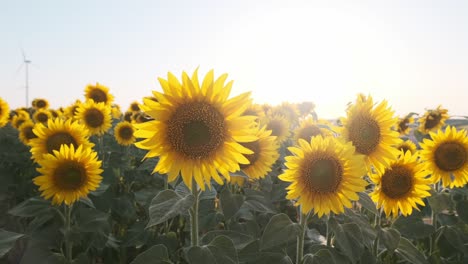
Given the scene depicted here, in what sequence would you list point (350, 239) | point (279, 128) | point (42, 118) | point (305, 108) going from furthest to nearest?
point (42, 118)
point (305, 108)
point (279, 128)
point (350, 239)

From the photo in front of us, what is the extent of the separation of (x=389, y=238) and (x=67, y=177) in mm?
3072

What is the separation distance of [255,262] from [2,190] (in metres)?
4.72

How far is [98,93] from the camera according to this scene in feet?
30.7

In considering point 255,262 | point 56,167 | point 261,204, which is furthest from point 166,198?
point 56,167

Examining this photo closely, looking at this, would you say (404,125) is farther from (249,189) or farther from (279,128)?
(249,189)

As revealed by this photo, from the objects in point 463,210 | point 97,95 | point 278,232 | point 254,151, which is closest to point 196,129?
point 278,232

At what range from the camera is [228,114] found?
98.7 inches

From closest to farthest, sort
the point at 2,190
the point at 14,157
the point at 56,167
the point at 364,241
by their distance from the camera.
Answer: the point at 364,241 < the point at 56,167 < the point at 2,190 < the point at 14,157

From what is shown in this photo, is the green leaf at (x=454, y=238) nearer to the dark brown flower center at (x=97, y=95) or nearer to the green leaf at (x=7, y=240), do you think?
the green leaf at (x=7, y=240)

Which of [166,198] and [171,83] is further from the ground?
[171,83]

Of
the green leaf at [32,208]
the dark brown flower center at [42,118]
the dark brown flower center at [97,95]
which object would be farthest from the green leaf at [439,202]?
the dark brown flower center at [42,118]

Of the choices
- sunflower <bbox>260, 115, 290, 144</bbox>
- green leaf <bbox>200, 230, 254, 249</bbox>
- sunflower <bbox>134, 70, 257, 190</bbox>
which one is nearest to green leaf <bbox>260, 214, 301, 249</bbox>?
green leaf <bbox>200, 230, 254, 249</bbox>

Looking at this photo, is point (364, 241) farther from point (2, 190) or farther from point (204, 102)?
point (2, 190)

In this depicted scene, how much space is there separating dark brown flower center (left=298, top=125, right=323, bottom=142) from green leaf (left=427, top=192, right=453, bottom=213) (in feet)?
4.78
